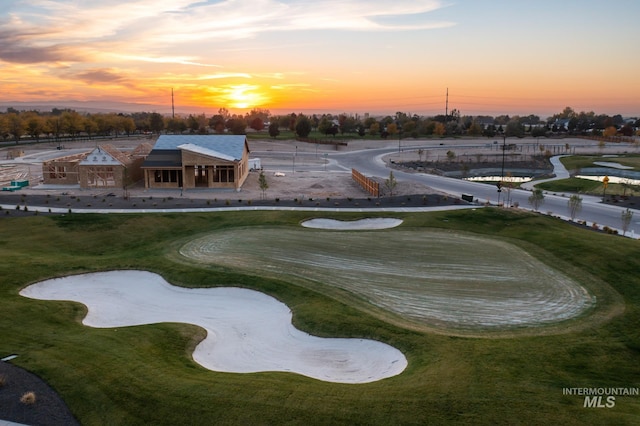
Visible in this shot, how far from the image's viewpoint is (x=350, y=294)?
23.9 metres

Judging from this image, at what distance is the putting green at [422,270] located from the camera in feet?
71.9

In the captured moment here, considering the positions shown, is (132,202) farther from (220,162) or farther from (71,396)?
(71,396)

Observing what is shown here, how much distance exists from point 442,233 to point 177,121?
473 ft

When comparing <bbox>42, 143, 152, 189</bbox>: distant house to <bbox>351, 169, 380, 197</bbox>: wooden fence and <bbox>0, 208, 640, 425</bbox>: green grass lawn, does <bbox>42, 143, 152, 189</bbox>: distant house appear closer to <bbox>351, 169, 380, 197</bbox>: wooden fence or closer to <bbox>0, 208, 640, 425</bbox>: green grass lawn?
<bbox>351, 169, 380, 197</bbox>: wooden fence

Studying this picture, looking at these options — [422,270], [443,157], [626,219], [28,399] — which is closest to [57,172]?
[422,270]

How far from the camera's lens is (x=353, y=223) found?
1608 inches

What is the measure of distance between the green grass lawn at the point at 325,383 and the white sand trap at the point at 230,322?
646 millimetres

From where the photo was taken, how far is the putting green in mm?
21922

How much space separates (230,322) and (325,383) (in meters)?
8.04

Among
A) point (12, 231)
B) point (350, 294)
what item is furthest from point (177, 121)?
→ point (350, 294)

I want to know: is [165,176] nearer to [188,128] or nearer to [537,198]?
[537,198]

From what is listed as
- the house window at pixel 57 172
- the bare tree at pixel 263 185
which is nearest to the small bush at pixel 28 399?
the bare tree at pixel 263 185

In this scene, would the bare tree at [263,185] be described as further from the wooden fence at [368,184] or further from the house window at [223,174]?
the wooden fence at [368,184]

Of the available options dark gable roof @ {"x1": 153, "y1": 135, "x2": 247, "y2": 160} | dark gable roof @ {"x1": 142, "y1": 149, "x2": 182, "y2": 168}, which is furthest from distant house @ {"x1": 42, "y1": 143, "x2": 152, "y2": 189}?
dark gable roof @ {"x1": 153, "y1": 135, "x2": 247, "y2": 160}
